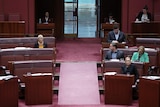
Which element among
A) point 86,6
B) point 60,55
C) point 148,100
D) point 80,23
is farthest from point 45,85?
point 86,6

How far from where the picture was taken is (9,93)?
9.91 meters

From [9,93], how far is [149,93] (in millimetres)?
3004

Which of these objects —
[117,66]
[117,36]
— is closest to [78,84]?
[117,66]

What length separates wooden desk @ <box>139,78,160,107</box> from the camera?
9.54 meters

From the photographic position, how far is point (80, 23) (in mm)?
25594

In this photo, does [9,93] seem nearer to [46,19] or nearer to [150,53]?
[150,53]

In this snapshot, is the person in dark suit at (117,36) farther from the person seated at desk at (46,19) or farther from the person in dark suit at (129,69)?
the person seated at desk at (46,19)

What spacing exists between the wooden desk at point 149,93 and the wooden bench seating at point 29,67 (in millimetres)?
2473

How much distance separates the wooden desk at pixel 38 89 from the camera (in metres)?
10.4

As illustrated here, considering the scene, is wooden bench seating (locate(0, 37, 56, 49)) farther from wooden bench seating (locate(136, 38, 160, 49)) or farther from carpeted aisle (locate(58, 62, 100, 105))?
wooden bench seating (locate(136, 38, 160, 49))

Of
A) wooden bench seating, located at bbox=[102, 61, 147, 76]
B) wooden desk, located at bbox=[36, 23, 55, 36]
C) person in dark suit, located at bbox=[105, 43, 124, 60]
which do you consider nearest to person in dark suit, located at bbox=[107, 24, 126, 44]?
person in dark suit, located at bbox=[105, 43, 124, 60]

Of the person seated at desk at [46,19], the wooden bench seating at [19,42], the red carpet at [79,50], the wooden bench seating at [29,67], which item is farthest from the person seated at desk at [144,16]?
the wooden bench seating at [29,67]

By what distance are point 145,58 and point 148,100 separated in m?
2.05

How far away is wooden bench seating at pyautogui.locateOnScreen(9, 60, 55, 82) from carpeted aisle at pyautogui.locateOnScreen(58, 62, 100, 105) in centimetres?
63
